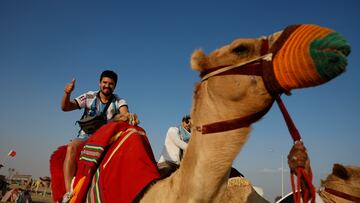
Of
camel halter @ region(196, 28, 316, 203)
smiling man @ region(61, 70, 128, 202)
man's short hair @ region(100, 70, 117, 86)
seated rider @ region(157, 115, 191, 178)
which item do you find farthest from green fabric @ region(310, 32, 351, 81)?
man's short hair @ region(100, 70, 117, 86)

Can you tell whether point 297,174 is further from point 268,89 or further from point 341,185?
point 341,185

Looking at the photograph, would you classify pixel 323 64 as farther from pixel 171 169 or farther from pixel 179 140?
pixel 179 140

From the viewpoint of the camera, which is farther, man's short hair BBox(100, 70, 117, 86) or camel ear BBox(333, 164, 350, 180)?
camel ear BBox(333, 164, 350, 180)

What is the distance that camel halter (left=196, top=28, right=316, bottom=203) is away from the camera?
6.81 ft

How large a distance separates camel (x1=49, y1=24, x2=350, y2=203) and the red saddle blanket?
0.25 metres

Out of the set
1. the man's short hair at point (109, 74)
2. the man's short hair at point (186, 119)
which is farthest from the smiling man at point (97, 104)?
the man's short hair at point (186, 119)

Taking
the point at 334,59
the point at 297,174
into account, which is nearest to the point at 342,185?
the point at 297,174

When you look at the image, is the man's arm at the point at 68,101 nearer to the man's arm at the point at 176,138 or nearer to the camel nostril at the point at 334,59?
the man's arm at the point at 176,138

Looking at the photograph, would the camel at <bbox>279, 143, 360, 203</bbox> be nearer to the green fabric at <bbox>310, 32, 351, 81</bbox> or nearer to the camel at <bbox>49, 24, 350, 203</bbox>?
the camel at <bbox>49, 24, 350, 203</bbox>

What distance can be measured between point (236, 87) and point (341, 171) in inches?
174

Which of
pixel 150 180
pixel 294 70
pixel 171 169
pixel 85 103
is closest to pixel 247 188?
pixel 171 169

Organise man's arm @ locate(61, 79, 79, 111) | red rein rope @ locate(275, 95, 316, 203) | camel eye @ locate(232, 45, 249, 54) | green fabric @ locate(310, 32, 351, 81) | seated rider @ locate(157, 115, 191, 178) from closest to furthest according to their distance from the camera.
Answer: green fabric @ locate(310, 32, 351, 81) → red rein rope @ locate(275, 95, 316, 203) → camel eye @ locate(232, 45, 249, 54) → man's arm @ locate(61, 79, 79, 111) → seated rider @ locate(157, 115, 191, 178)

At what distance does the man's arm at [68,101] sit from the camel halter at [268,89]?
8.02ft

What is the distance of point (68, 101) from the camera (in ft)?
14.8
